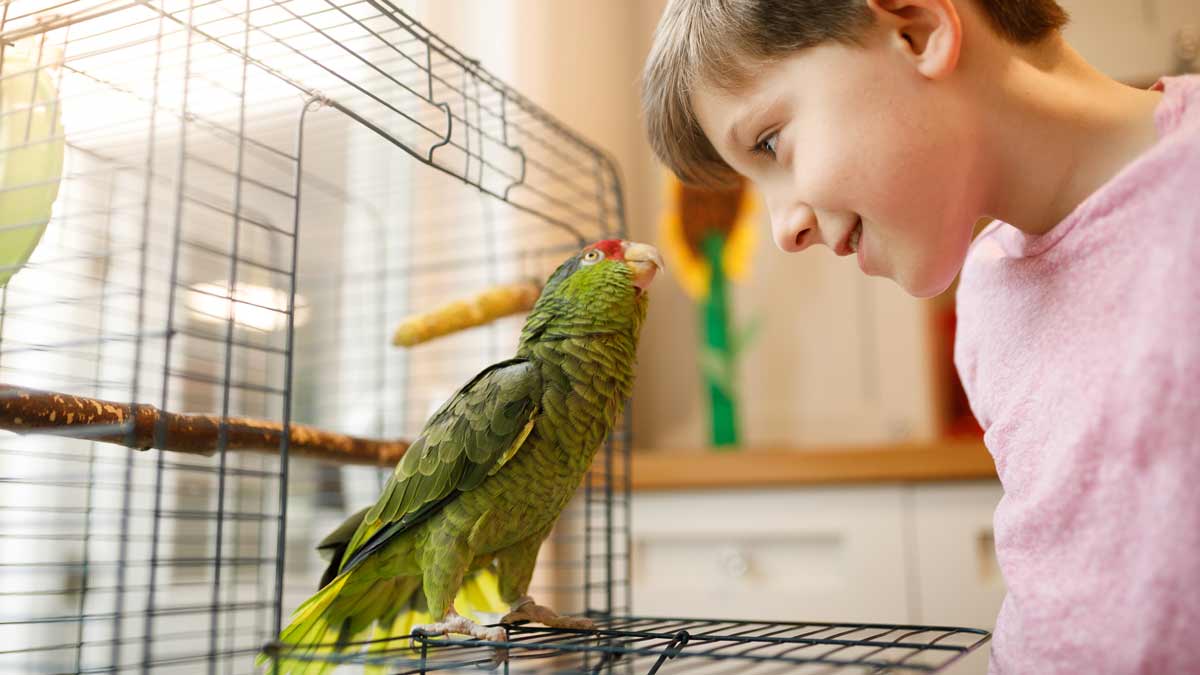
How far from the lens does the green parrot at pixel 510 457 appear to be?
26.7 inches

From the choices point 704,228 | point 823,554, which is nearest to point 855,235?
point 823,554

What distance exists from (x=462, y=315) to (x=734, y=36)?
43 centimetres

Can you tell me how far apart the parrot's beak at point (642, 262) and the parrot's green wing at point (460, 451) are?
12 cm

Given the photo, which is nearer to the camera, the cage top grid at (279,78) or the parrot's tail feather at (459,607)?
the cage top grid at (279,78)

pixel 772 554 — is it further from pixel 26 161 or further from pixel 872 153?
pixel 26 161

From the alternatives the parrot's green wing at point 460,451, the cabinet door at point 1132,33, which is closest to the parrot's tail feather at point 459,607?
the parrot's green wing at point 460,451

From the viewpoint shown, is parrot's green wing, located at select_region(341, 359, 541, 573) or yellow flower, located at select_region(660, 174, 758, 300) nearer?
parrot's green wing, located at select_region(341, 359, 541, 573)

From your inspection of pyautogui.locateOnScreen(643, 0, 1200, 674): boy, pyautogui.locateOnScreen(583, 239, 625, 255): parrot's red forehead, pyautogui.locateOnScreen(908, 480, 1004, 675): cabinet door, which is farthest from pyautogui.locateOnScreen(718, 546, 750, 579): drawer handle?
pyautogui.locateOnScreen(583, 239, 625, 255): parrot's red forehead

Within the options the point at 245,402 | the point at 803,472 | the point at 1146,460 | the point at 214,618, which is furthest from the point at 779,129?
the point at 245,402

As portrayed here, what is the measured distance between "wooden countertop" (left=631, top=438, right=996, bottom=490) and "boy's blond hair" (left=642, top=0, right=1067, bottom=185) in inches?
33.8

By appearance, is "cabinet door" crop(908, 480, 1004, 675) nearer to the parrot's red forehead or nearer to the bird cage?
the bird cage

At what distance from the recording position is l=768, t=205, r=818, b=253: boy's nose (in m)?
0.70

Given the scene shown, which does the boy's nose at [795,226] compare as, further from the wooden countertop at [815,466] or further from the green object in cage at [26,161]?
the wooden countertop at [815,466]

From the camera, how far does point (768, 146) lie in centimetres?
72
